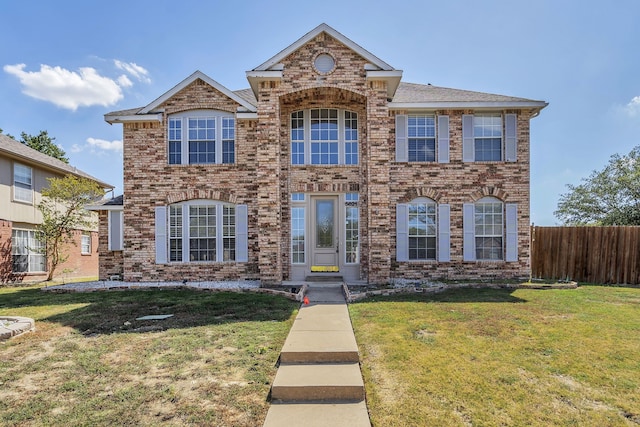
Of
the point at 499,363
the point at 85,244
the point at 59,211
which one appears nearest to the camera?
the point at 499,363

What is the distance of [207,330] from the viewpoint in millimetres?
6301

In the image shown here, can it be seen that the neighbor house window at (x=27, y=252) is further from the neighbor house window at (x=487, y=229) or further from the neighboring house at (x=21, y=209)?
the neighbor house window at (x=487, y=229)

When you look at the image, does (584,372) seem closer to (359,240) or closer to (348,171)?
(359,240)

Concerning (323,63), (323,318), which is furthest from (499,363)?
(323,63)

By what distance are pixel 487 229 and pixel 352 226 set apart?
452 cm

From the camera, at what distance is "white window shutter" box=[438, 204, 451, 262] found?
39.3 ft

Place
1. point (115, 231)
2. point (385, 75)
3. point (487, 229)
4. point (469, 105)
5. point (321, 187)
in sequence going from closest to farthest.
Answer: point (385, 75), point (321, 187), point (469, 105), point (487, 229), point (115, 231)

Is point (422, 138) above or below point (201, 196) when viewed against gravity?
above

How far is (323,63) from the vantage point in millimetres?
10758

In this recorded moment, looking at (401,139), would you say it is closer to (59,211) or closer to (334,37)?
(334,37)

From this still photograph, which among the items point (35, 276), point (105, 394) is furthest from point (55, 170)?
point (105, 394)

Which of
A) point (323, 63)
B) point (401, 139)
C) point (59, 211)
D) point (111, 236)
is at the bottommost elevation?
point (111, 236)

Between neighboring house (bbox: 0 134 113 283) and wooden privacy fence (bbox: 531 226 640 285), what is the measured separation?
754 inches

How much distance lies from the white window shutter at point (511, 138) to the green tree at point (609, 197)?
41.4ft
